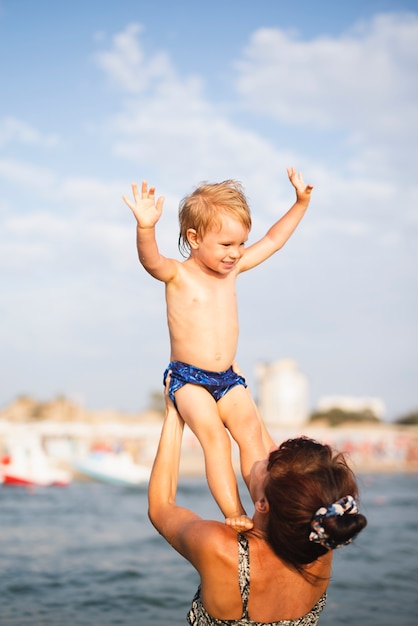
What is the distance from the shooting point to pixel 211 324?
379 centimetres

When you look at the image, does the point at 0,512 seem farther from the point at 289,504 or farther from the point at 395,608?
the point at 289,504

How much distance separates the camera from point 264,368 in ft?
440

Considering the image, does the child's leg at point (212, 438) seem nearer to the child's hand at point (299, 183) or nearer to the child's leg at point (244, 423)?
the child's leg at point (244, 423)

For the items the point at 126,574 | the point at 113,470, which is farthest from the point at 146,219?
the point at 113,470

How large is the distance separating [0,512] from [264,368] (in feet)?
374

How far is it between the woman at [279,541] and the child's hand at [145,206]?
1207mm

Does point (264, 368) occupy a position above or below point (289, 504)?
above

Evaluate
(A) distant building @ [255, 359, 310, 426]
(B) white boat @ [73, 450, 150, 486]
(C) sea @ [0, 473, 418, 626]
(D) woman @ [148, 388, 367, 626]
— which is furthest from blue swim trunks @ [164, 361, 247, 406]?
(A) distant building @ [255, 359, 310, 426]

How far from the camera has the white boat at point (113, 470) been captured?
33781 mm

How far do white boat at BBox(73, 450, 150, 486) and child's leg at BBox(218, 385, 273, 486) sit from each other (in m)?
31.0

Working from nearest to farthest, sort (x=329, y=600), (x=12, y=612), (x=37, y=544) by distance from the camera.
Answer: (x=12, y=612) → (x=329, y=600) → (x=37, y=544)

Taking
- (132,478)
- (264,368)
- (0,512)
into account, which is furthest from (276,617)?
(264,368)

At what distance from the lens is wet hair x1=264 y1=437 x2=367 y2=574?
8.42 ft

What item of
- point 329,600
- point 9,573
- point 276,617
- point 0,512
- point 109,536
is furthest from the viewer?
point 0,512
